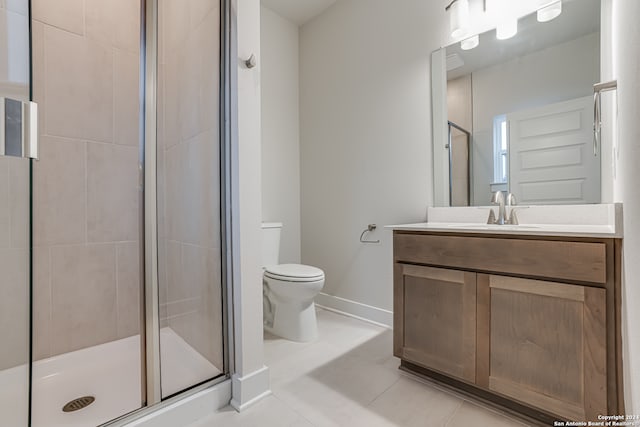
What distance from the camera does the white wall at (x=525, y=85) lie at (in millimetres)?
1401

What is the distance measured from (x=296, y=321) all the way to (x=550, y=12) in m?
2.25

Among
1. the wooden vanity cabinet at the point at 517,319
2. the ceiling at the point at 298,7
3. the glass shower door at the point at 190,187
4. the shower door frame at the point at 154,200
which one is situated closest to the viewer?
the wooden vanity cabinet at the point at 517,319

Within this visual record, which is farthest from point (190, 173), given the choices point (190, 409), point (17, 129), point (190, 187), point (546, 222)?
point (546, 222)

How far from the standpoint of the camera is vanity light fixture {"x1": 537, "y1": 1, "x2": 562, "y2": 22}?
1463 mm

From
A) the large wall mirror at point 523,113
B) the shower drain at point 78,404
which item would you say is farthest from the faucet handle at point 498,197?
the shower drain at point 78,404

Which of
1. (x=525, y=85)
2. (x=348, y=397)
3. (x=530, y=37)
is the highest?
(x=530, y=37)

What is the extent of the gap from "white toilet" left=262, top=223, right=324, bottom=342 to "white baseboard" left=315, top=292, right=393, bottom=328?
47cm

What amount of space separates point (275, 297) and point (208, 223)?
825 millimetres

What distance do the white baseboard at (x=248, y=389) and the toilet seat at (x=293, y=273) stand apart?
0.58 meters

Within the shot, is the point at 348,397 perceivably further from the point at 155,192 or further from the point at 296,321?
the point at 155,192

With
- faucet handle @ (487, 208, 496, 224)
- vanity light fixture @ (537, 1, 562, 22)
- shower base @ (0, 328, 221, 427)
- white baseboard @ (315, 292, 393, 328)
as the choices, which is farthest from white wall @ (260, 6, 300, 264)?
vanity light fixture @ (537, 1, 562, 22)

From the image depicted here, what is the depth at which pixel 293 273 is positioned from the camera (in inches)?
74.2

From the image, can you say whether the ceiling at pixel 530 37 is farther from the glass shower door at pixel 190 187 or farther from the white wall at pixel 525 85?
the glass shower door at pixel 190 187

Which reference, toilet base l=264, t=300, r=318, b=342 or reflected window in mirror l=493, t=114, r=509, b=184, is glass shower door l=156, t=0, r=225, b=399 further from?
reflected window in mirror l=493, t=114, r=509, b=184
